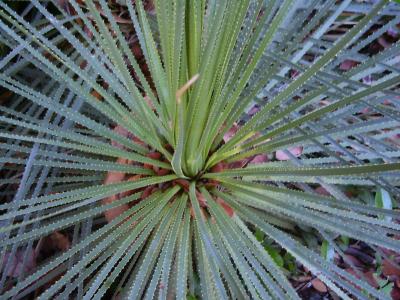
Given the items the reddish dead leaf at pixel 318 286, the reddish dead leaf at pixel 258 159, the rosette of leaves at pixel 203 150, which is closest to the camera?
the rosette of leaves at pixel 203 150

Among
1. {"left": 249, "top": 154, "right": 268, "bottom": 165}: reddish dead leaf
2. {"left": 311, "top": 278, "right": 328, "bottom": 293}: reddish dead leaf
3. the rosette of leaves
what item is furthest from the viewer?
{"left": 311, "top": 278, "right": 328, "bottom": 293}: reddish dead leaf

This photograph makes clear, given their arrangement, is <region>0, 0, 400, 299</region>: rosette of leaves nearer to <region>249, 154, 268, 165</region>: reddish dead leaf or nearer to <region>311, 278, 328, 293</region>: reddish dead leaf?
<region>249, 154, 268, 165</region>: reddish dead leaf

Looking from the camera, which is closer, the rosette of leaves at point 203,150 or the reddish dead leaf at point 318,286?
the rosette of leaves at point 203,150

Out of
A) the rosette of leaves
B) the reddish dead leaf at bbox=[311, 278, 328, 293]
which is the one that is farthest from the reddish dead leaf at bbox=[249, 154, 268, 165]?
the reddish dead leaf at bbox=[311, 278, 328, 293]

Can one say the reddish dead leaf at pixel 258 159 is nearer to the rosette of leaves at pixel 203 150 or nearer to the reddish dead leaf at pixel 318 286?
the rosette of leaves at pixel 203 150

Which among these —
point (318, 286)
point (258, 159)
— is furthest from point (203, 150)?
point (318, 286)

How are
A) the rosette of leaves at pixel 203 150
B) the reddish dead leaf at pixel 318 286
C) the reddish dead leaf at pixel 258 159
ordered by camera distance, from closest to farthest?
1. the rosette of leaves at pixel 203 150
2. the reddish dead leaf at pixel 258 159
3. the reddish dead leaf at pixel 318 286

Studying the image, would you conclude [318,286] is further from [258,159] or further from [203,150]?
[203,150]

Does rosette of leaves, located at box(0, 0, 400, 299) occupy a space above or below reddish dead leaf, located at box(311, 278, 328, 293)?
above

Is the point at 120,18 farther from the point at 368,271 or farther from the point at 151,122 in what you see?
the point at 368,271

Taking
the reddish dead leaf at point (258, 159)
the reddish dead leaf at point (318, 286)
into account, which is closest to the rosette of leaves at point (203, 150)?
the reddish dead leaf at point (258, 159)

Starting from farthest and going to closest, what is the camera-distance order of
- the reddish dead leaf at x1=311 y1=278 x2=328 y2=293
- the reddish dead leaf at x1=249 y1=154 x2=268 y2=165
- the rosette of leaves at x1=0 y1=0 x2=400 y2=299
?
the reddish dead leaf at x1=311 y1=278 x2=328 y2=293 < the reddish dead leaf at x1=249 y1=154 x2=268 y2=165 < the rosette of leaves at x1=0 y1=0 x2=400 y2=299

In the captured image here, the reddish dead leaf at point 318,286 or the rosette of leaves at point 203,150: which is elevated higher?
the rosette of leaves at point 203,150
